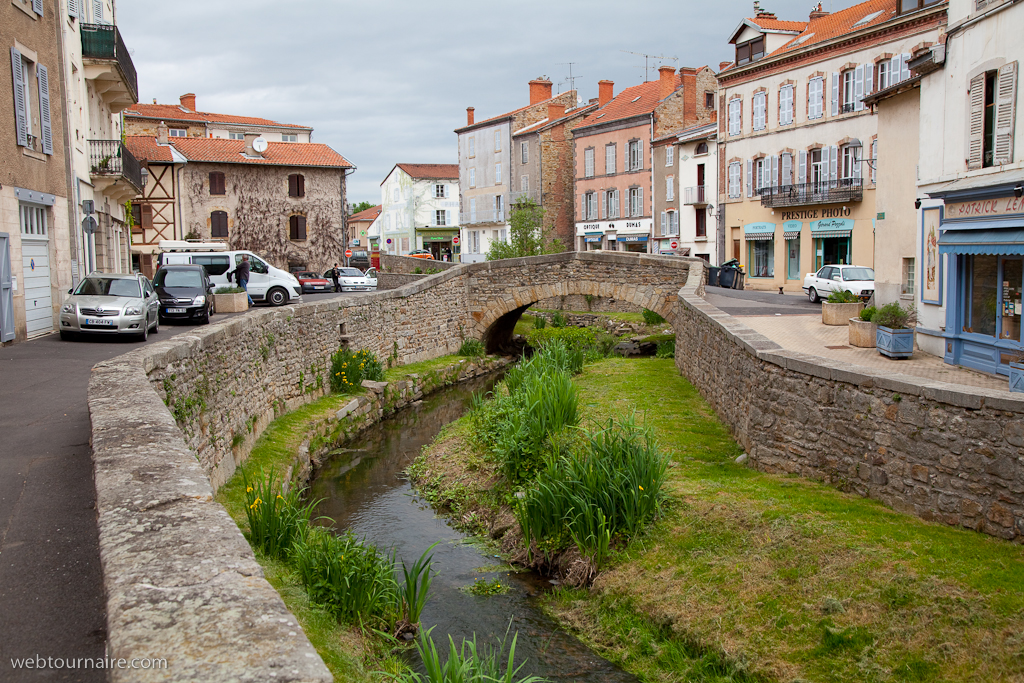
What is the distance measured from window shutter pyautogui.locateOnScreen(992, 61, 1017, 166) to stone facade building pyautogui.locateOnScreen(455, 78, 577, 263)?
1586 inches

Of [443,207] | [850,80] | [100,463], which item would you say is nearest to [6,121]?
[100,463]

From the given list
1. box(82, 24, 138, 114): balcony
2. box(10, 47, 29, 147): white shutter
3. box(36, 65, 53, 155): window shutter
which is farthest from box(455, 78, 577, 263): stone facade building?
box(10, 47, 29, 147): white shutter

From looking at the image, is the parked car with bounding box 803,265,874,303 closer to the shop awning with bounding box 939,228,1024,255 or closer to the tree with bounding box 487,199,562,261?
the tree with bounding box 487,199,562,261

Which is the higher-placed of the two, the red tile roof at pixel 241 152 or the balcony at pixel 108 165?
the red tile roof at pixel 241 152

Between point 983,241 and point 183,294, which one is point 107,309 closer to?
point 183,294

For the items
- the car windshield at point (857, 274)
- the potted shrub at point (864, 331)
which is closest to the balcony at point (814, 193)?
the car windshield at point (857, 274)

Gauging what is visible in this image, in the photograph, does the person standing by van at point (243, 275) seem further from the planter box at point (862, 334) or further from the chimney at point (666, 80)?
the chimney at point (666, 80)

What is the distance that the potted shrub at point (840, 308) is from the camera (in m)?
18.4

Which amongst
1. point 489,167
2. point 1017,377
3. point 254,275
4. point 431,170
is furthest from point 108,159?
point 431,170

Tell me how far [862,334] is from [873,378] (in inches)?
321

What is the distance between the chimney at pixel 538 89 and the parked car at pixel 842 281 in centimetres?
3193

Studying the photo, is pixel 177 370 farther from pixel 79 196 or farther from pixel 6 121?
pixel 79 196

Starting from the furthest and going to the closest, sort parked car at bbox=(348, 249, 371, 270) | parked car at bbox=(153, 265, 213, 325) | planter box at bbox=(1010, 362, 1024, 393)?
1. parked car at bbox=(348, 249, 371, 270)
2. parked car at bbox=(153, 265, 213, 325)
3. planter box at bbox=(1010, 362, 1024, 393)

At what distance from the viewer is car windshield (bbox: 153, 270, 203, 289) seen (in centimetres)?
1938
